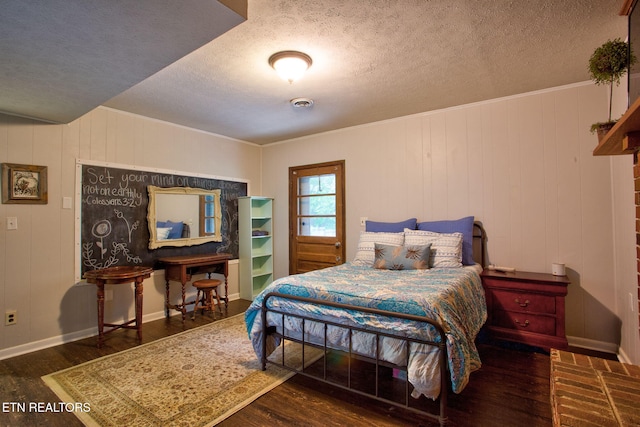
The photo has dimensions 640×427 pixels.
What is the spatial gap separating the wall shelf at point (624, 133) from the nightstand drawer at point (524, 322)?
162cm

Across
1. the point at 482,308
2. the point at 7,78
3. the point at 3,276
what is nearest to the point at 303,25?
the point at 7,78

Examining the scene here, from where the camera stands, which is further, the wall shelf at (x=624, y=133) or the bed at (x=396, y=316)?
the bed at (x=396, y=316)

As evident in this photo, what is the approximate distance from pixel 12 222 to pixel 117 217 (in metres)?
0.84

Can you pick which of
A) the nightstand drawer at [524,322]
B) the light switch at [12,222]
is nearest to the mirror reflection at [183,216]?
the light switch at [12,222]

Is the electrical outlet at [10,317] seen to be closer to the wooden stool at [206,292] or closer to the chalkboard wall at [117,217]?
the chalkboard wall at [117,217]

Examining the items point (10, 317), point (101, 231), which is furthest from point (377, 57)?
point (10, 317)

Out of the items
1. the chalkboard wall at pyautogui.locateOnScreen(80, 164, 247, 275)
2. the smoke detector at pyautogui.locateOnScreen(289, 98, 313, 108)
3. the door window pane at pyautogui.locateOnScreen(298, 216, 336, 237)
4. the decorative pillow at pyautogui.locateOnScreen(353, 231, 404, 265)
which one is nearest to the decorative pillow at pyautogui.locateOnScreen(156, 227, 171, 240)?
the chalkboard wall at pyautogui.locateOnScreen(80, 164, 247, 275)

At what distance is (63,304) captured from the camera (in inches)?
121

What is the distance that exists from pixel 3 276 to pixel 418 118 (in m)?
4.44

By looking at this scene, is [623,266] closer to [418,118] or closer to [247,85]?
[418,118]

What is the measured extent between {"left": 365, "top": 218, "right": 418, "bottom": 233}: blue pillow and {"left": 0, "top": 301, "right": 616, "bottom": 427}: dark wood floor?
149 cm

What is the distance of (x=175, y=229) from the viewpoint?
400 cm

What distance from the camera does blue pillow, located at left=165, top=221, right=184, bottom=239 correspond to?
3.94 m

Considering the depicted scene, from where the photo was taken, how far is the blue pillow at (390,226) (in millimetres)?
3629
